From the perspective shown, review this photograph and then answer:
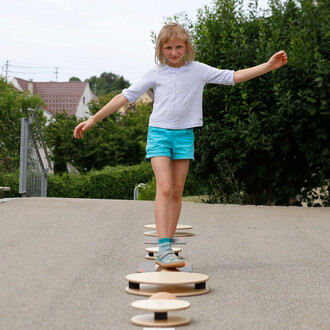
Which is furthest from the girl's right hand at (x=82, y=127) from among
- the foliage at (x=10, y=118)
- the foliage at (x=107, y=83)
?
the foliage at (x=107, y=83)

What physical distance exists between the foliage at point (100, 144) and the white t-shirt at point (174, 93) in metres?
25.4

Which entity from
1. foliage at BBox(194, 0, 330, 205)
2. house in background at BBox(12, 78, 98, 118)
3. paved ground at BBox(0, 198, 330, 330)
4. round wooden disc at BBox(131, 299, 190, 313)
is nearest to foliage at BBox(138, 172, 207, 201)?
foliage at BBox(194, 0, 330, 205)

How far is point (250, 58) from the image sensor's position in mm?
9891

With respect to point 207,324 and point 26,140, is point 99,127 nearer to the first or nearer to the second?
point 26,140

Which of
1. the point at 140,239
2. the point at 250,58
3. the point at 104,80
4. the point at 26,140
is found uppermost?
the point at 104,80

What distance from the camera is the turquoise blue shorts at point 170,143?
4297 mm

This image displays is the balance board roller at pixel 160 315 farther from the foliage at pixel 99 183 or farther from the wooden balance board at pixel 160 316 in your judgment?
the foliage at pixel 99 183

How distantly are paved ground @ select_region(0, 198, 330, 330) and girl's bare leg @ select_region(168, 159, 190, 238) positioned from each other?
15.2 inches

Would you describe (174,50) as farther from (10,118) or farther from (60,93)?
(60,93)

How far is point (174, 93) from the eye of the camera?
4.36m

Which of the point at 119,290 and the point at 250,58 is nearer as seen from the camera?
the point at 119,290

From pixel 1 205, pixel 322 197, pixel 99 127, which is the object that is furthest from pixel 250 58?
pixel 99 127

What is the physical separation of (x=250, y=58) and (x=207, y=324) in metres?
7.60

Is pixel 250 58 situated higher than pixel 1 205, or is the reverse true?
pixel 250 58
